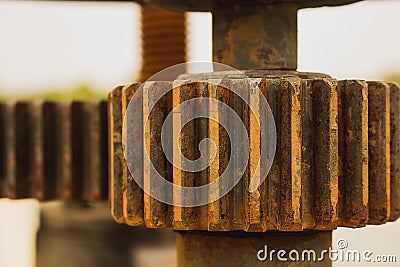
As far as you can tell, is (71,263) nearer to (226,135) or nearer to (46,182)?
(46,182)

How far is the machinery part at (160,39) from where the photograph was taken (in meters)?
3.95

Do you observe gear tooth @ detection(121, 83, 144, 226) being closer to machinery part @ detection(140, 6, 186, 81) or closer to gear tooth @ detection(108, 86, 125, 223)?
gear tooth @ detection(108, 86, 125, 223)

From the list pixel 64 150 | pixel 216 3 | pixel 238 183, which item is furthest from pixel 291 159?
pixel 64 150

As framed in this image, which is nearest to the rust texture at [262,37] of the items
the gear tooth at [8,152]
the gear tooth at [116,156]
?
the gear tooth at [116,156]

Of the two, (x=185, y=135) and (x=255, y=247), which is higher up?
(x=185, y=135)

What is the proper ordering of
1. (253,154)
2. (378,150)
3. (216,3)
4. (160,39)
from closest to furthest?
(253,154) < (378,150) < (216,3) < (160,39)

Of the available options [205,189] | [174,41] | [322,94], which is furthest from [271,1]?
[174,41]

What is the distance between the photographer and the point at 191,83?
67.4 inches

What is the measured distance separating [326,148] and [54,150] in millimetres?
1420

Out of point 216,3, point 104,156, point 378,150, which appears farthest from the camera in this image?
point 104,156

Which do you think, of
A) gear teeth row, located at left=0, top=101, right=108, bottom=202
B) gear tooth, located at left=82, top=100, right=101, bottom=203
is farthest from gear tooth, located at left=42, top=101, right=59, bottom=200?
gear tooth, located at left=82, top=100, right=101, bottom=203

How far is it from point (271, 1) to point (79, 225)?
2332 mm

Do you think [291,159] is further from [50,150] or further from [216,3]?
[50,150]

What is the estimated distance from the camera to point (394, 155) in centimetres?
190
